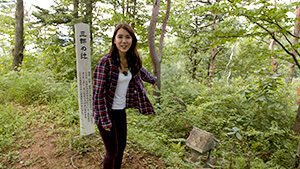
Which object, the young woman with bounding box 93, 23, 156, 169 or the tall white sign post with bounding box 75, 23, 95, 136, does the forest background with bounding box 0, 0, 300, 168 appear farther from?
the young woman with bounding box 93, 23, 156, 169

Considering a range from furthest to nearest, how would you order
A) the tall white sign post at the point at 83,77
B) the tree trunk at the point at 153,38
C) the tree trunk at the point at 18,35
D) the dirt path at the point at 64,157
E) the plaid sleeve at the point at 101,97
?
the tree trunk at the point at 18,35
the tree trunk at the point at 153,38
the tall white sign post at the point at 83,77
the dirt path at the point at 64,157
the plaid sleeve at the point at 101,97

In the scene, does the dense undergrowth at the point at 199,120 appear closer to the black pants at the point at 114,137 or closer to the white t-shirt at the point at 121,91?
the black pants at the point at 114,137

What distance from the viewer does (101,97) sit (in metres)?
1.88

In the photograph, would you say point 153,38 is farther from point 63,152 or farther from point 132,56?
point 63,152

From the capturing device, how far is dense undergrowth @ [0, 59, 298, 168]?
3.38 metres

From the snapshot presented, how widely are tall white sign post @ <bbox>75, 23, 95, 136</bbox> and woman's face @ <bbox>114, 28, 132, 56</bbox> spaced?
149cm

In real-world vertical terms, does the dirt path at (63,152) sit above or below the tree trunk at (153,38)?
below

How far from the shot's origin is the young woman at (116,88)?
1.89 metres

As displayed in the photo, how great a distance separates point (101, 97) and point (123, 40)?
688mm

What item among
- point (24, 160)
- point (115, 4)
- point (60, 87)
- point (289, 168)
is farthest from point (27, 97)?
point (289, 168)

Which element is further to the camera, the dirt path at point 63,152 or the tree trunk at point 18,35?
the tree trunk at point 18,35

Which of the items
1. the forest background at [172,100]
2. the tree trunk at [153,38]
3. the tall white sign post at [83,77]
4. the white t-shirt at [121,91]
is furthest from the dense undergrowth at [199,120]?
the white t-shirt at [121,91]

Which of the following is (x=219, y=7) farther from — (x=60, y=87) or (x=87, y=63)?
(x=60, y=87)

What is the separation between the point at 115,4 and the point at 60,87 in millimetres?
4898
